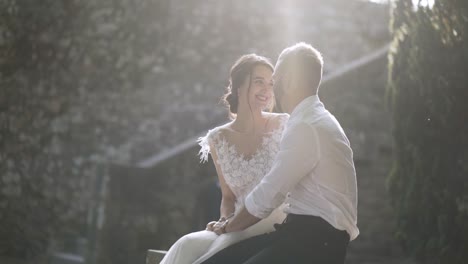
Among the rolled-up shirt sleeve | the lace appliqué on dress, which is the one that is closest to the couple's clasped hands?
the lace appliqué on dress

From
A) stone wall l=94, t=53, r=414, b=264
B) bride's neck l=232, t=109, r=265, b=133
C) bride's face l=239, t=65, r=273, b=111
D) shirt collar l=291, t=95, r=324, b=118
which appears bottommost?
Answer: stone wall l=94, t=53, r=414, b=264

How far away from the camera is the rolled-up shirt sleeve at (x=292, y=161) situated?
134 inches

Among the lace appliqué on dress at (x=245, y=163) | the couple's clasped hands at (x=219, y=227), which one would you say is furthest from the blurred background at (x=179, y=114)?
the couple's clasped hands at (x=219, y=227)

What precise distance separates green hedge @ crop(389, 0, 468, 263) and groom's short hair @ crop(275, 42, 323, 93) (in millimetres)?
1886

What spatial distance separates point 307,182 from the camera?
348 centimetres

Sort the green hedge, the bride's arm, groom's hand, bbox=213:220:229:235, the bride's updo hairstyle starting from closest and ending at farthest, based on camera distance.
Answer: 1. groom's hand, bbox=213:220:229:235
2. the bride's updo hairstyle
3. the bride's arm
4. the green hedge

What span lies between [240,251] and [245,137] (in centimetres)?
98

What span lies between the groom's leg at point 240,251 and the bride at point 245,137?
28 cm

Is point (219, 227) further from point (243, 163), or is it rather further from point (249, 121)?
point (249, 121)

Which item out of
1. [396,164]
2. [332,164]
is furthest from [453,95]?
[332,164]

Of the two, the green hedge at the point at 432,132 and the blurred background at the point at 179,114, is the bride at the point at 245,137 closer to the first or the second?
the green hedge at the point at 432,132

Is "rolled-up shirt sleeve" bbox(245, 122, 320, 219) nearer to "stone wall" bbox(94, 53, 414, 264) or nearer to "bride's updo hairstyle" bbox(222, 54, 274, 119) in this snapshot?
"bride's updo hairstyle" bbox(222, 54, 274, 119)

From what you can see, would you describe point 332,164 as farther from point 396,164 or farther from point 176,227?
point 176,227

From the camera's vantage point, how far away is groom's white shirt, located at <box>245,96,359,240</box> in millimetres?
3408
